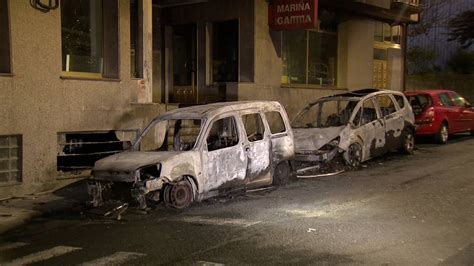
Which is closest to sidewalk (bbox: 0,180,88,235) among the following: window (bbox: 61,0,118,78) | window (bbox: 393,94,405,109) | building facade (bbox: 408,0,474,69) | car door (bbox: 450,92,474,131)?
window (bbox: 61,0,118,78)

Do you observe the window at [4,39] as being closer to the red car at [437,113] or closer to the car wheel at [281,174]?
the car wheel at [281,174]

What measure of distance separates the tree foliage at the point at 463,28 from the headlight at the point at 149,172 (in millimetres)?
31613

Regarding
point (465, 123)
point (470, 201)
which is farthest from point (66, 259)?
point (465, 123)

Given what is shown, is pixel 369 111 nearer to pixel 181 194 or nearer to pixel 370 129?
pixel 370 129

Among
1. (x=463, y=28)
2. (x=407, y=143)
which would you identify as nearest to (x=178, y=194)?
(x=407, y=143)

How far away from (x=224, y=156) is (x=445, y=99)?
10.8 metres

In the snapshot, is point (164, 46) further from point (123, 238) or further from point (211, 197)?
point (123, 238)

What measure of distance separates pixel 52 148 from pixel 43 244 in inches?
163

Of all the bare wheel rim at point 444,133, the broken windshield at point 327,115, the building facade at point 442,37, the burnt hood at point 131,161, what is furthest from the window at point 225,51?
the building facade at point 442,37

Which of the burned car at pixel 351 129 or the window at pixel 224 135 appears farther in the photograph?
the burned car at pixel 351 129

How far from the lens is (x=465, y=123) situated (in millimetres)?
18234

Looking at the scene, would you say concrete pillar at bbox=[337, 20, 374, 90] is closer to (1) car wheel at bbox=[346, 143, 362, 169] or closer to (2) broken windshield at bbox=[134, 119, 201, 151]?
(1) car wheel at bbox=[346, 143, 362, 169]

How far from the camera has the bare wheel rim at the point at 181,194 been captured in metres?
8.17

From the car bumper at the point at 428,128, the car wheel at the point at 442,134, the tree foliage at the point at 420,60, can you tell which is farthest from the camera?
the tree foliage at the point at 420,60
